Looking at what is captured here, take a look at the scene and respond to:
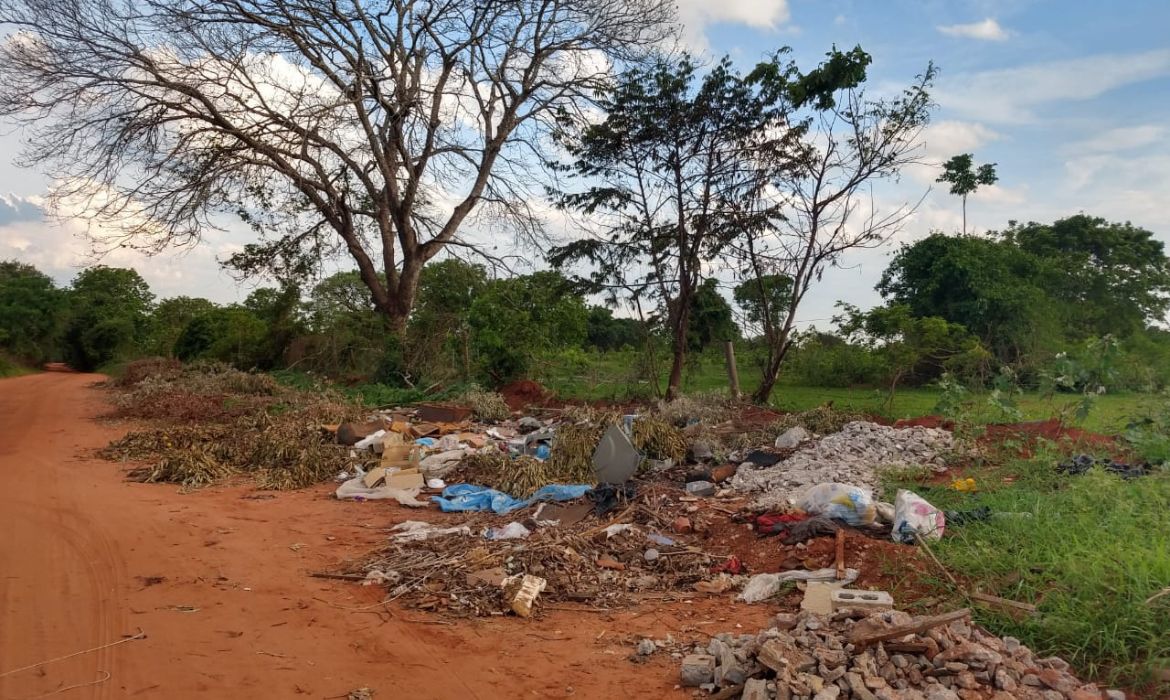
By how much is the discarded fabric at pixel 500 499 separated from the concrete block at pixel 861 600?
3.30m

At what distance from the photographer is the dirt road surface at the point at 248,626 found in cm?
341

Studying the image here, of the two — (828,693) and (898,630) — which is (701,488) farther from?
(828,693)

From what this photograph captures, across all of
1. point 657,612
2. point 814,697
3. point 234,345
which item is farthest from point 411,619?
point 234,345

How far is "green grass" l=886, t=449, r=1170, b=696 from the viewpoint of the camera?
328 cm

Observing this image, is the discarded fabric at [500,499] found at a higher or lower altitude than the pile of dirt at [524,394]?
lower

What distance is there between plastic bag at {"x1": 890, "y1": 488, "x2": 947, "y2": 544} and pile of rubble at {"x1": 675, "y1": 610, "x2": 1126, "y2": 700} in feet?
4.50

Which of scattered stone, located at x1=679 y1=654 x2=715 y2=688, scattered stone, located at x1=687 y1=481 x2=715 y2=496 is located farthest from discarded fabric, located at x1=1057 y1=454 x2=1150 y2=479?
scattered stone, located at x1=679 y1=654 x2=715 y2=688

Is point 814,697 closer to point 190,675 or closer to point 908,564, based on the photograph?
point 908,564

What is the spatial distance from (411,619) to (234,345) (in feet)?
58.5

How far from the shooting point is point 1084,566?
3744 millimetres

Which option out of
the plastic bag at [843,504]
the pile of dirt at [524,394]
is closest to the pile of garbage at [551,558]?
the plastic bag at [843,504]

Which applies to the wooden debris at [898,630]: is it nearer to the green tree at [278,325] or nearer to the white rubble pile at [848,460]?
the white rubble pile at [848,460]

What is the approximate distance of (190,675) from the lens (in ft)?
11.1

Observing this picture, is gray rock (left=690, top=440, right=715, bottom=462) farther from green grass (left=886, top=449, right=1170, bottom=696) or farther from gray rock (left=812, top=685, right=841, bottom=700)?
gray rock (left=812, top=685, right=841, bottom=700)
